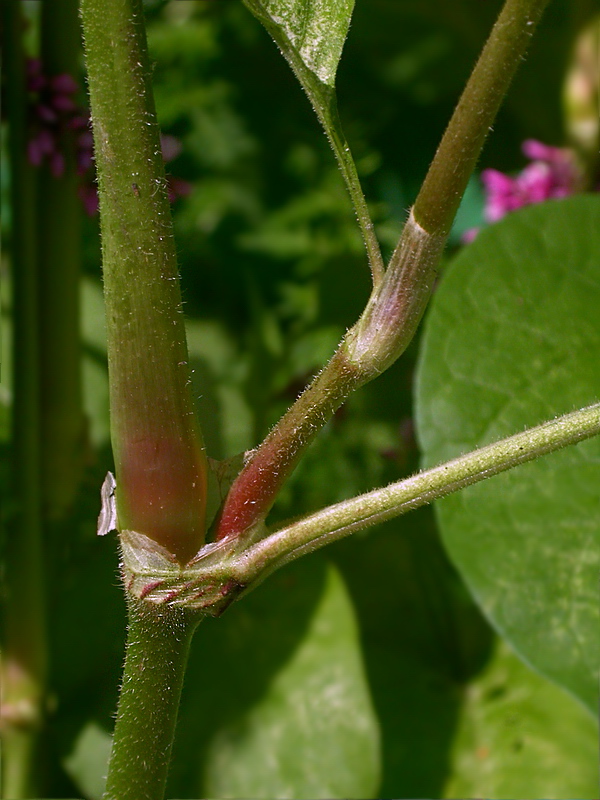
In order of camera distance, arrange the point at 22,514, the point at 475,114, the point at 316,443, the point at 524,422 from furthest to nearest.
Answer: the point at 316,443 → the point at 22,514 → the point at 524,422 → the point at 475,114

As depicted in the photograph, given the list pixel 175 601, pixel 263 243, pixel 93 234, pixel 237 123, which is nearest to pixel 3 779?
pixel 175 601

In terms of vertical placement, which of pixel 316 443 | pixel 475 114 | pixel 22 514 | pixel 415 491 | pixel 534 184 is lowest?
pixel 316 443

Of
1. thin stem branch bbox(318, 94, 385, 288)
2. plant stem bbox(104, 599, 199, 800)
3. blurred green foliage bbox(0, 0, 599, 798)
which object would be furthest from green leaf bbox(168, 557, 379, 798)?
thin stem branch bbox(318, 94, 385, 288)

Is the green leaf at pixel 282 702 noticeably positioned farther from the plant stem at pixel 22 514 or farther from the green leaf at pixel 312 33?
the green leaf at pixel 312 33

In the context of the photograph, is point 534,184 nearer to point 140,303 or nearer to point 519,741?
point 519,741

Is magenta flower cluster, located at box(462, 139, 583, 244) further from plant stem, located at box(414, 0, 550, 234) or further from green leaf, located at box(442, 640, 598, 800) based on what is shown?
plant stem, located at box(414, 0, 550, 234)

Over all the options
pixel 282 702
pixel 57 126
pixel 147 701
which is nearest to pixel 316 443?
pixel 282 702

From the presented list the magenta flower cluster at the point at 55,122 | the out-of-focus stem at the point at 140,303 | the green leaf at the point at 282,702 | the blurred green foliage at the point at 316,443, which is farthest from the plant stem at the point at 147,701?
the magenta flower cluster at the point at 55,122
